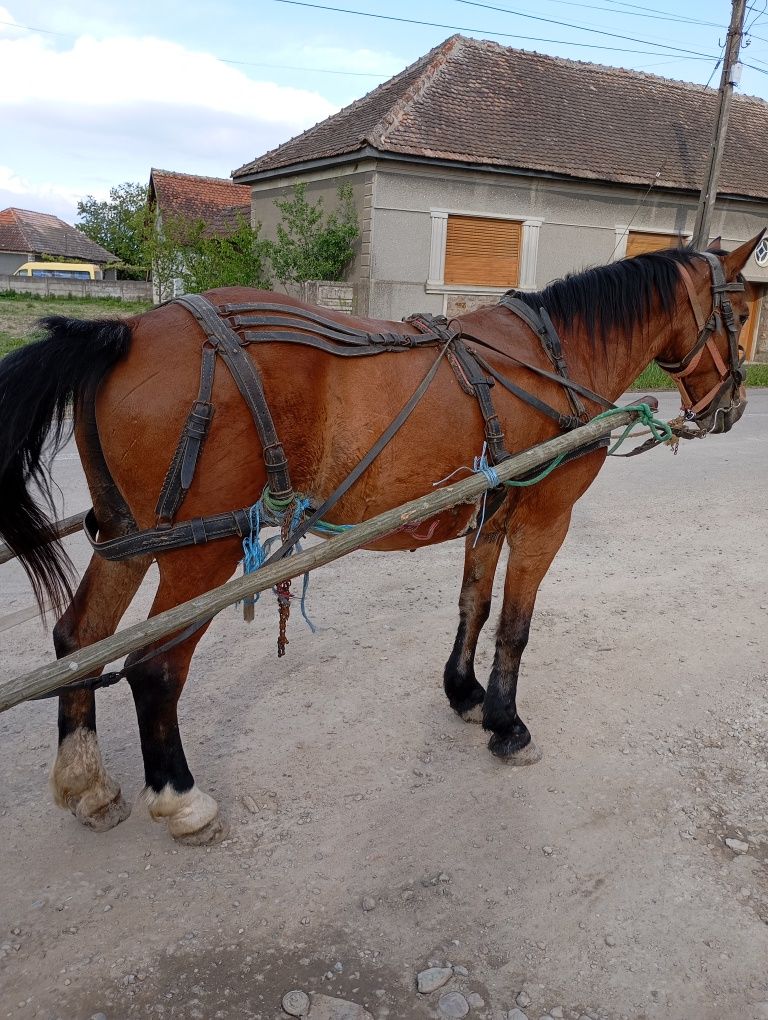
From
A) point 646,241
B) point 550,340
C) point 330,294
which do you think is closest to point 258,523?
A: point 550,340

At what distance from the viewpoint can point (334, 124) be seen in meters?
15.5

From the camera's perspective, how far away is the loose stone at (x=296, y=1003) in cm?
195

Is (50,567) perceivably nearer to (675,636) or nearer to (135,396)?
(135,396)

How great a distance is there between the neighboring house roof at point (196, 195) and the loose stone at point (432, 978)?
26227mm

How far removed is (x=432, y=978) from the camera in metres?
2.06

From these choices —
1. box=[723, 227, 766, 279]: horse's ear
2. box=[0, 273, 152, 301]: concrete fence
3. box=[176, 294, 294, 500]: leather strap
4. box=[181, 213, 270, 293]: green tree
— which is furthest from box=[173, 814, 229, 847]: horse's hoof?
box=[0, 273, 152, 301]: concrete fence

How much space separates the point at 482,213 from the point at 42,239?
3982cm

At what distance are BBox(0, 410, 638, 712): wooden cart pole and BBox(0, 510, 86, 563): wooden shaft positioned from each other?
0.59m

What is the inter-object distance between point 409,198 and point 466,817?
12719 millimetres

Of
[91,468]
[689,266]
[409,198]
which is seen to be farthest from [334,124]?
[91,468]

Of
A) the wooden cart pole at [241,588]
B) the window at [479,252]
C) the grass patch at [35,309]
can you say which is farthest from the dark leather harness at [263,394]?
the window at [479,252]

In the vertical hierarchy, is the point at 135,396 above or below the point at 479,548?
above

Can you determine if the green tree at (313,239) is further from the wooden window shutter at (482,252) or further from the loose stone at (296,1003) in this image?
the loose stone at (296,1003)

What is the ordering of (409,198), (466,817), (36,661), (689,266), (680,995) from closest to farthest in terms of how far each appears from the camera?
(680,995) < (466,817) < (689,266) < (36,661) < (409,198)
